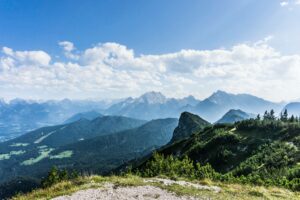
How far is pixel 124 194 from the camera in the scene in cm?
2297

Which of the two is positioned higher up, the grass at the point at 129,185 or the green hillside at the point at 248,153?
the grass at the point at 129,185

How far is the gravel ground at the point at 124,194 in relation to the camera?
71.0 ft

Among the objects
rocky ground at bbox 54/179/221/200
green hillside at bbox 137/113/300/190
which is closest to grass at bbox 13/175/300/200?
rocky ground at bbox 54/179/221/200

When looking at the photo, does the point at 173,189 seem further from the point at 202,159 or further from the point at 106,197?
the point at 202,159

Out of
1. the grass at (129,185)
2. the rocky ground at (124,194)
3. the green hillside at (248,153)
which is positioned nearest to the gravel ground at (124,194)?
the rocky ground at (124,194)

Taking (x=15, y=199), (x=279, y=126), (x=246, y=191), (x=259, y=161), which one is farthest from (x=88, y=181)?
(x=279, y=126)

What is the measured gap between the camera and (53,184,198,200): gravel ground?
2164 cm

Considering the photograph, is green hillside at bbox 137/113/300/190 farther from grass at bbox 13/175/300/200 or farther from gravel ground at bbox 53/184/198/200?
gravel ground at bbox 53/184/198/200

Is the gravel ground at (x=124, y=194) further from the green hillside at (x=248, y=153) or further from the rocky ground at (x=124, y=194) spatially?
the green hillside at (x=248, y=153)

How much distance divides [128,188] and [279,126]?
13855 cm

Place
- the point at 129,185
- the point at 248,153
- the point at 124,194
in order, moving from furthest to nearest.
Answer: the point at 248,153 < the point at 129,185 < the point at 124,194

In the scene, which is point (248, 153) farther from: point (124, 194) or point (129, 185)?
point (124, 194)

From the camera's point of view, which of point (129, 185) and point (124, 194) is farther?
point (129, 185)

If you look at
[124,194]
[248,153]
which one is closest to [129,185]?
[124,194]
